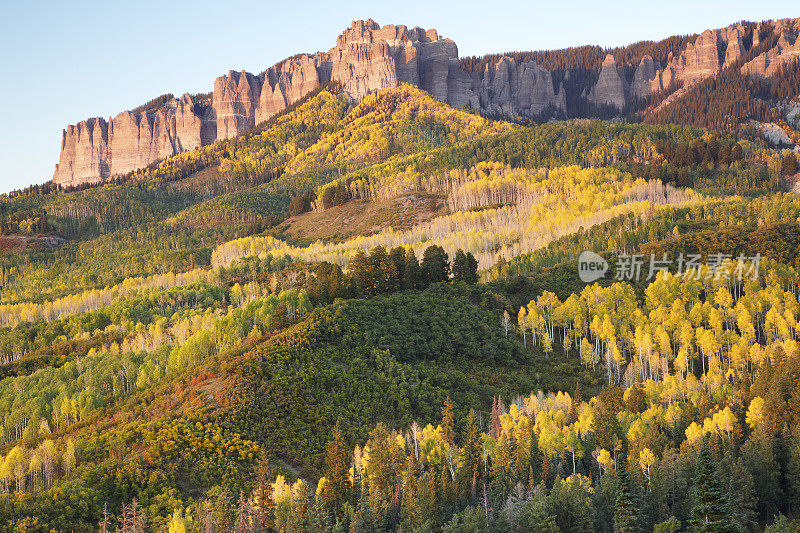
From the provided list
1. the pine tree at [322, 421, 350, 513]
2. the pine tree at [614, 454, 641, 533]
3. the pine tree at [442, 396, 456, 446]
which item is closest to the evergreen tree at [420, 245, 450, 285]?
the pine tree at [442, 396, 456, 446]

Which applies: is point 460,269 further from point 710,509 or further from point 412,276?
point 710,509

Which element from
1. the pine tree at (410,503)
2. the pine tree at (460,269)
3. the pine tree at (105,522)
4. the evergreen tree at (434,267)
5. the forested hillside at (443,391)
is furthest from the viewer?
the pine tree at (460,269)

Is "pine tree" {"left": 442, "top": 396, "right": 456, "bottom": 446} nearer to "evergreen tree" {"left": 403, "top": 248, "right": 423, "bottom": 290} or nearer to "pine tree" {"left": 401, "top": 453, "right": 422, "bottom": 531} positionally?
"pine tree" {"left": 401, "top": 453, "right": 422, "bottom": 531}

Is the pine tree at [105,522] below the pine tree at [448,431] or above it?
below

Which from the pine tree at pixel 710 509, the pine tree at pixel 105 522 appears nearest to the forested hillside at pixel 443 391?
the pine tree at pixel 710 509

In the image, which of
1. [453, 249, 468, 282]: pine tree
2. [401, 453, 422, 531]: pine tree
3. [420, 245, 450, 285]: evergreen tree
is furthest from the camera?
[453, 249, 468, 282]: pine tree

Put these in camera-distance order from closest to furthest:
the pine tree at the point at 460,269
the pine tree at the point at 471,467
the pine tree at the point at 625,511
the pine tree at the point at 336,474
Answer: the pine tree at the point at 625,511 → the pine tree at the point at 336,474 → the pine tree at the point at 471,467 → the pine tree at the point at 460,269

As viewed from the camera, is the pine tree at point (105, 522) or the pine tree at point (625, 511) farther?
the pine tree at point (105, 522)

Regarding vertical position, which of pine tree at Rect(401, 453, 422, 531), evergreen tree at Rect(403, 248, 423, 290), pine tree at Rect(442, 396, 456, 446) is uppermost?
evergreen tree at Rect(403, 248, 423, 290)

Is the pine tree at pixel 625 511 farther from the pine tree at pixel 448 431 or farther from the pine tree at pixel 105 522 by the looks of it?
the pine tree at pixel 105 522

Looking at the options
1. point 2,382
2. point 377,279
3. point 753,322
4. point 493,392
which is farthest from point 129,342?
point 753,322

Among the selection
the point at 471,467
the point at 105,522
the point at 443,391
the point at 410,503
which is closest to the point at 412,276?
the point at 443,391

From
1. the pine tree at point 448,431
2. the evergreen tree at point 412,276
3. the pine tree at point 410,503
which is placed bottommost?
the pine tree at point 410,503

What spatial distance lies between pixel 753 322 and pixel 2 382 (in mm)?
110240
